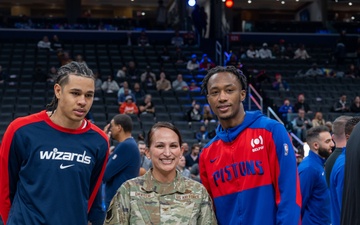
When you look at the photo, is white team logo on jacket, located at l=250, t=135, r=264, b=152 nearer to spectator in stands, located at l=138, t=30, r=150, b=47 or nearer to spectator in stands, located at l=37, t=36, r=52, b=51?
spectator in stands, located at l=37, t=36, r=52, b=51

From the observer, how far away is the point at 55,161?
14.3ft

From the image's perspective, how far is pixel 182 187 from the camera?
13.4 feet

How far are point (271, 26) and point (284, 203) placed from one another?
1036 inches

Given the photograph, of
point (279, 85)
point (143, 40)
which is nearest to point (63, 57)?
point (143, 40)

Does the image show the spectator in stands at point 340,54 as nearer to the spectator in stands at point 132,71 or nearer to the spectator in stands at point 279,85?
the spectator in stands at point 279,85

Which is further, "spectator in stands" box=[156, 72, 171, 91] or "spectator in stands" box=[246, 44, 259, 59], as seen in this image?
"spectator in stands" box=[246, 44, 259, 59]

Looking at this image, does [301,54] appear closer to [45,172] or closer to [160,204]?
[45,172]

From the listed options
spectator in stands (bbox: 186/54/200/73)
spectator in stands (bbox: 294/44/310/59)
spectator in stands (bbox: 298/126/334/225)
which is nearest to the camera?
spectator in stands (bbox: 298/126/334/225)

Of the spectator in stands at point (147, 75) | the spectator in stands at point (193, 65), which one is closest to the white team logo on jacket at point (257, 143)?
the spectator in stands at point (147, 75)

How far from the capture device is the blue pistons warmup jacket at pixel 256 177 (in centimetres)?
407

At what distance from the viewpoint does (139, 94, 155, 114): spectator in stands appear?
1828 centimetres

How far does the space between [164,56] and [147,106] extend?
622 centimetres

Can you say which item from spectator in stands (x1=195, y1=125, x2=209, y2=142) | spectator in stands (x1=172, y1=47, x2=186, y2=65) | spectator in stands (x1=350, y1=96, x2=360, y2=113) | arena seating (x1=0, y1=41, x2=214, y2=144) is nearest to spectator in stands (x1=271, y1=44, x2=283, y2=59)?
Result: arena seating (x1=0, y1=41, x2=214, y2=144)

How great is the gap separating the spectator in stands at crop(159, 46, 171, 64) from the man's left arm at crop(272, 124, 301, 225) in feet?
63.9
